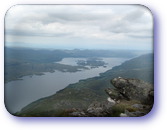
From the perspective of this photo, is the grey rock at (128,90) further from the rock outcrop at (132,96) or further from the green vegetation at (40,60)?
the green vegetation at (40,60)

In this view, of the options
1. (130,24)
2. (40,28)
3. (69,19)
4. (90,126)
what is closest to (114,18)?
(130,24)

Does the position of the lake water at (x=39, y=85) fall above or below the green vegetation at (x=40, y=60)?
below

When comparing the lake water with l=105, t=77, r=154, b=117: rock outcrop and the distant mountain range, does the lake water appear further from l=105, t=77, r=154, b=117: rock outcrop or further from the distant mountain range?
l=105, t=77, r=154, b=117: rock outcrop

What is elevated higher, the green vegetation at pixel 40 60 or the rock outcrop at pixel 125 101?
the green vegetation at pixel 40 60

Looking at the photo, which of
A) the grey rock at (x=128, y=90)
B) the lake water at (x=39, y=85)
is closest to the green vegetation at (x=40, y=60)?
the lake water at (x=39, y=85)

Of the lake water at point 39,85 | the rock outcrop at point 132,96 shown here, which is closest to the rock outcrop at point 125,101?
the rock outcrop at point 132,96

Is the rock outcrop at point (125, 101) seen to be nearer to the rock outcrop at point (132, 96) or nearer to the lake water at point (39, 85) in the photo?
the rock outcrop at point (132, 96)

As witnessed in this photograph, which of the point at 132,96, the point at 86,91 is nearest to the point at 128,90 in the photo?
the point at 132,96
